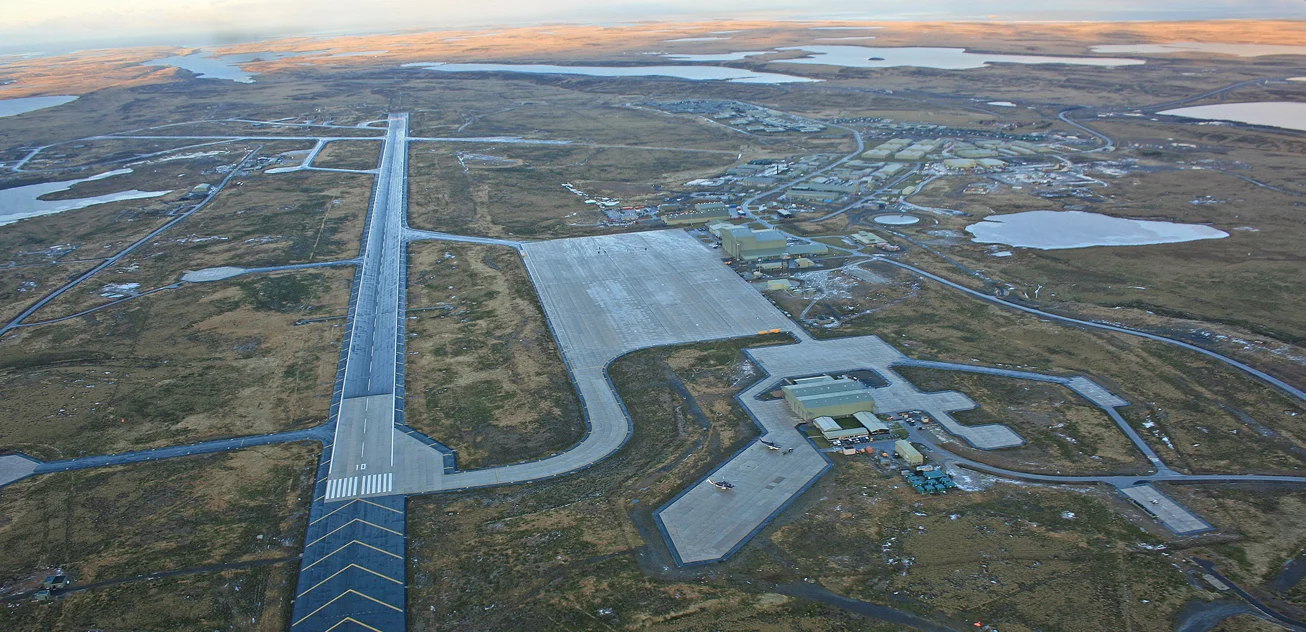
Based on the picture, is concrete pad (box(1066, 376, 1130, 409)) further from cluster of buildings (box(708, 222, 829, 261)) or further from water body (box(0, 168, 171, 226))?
water body (box(0, 168, 171, 226))

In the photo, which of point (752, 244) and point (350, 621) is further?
point (752, 244)

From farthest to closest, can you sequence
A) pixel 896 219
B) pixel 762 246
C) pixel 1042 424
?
pixel 896 219
pixel 762 246
pixel 1042 424

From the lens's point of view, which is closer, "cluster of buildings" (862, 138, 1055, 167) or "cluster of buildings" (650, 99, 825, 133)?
"cluster of buildings" (862, 138, 1055, 167)

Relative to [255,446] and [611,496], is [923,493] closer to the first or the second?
[611,496]

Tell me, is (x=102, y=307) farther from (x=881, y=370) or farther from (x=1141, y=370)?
(x=1141, y=370)

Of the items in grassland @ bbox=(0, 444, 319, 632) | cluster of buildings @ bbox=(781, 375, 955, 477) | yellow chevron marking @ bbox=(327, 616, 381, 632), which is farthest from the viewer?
cluster of buildings @ bbox=(781, 375, 955, 477)

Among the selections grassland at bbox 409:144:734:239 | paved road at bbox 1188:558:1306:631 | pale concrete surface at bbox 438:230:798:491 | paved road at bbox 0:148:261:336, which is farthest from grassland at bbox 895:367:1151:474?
paved road at bbox 0:148:261:336

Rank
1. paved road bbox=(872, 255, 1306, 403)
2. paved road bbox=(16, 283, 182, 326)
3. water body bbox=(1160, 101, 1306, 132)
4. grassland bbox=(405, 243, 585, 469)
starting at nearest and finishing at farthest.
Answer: grassland bbox=(405, 243, 585, 469) < paved road bbox=(872, 255, 1306, 403) < paved road bbox=(16, 283, 182, 326) < water body bbox=(1160, 101, 1306, 132)

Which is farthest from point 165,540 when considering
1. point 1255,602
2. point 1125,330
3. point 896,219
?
point 896,219
